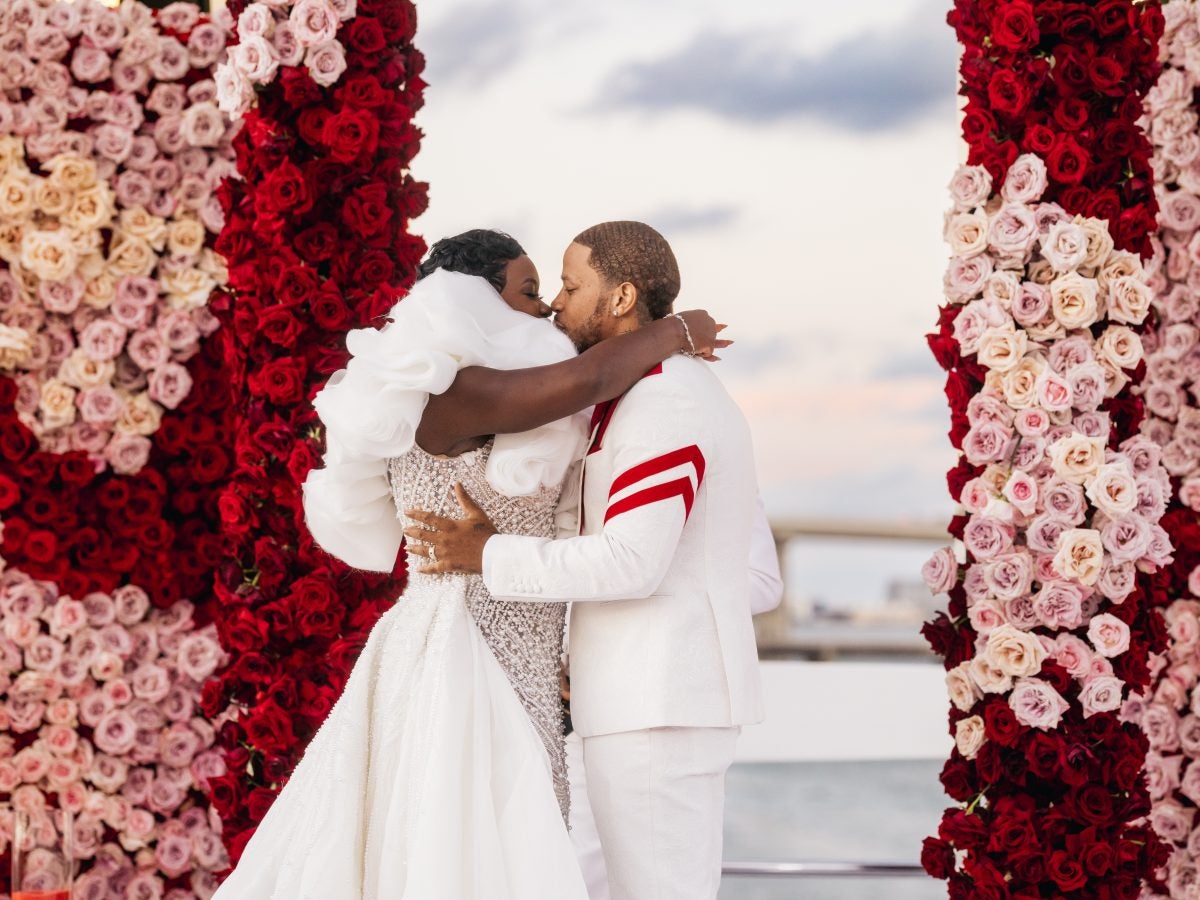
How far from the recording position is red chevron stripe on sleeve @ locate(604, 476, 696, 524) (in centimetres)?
244

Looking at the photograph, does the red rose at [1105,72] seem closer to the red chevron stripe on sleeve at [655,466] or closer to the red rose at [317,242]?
the red chevron stripe on sleeve at [655,466]

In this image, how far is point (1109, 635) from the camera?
132 inches

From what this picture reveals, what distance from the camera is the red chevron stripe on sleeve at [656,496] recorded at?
244cm

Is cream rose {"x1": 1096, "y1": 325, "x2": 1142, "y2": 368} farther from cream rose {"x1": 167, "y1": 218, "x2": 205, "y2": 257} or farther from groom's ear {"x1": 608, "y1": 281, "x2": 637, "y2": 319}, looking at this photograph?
cream rose {"x1": 167, "y1": 218, "x2": 205, "y2": 257}

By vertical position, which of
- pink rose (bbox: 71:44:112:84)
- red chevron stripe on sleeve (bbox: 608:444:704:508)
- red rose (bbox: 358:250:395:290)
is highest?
pink rose (bbox: 71:44:112:84)

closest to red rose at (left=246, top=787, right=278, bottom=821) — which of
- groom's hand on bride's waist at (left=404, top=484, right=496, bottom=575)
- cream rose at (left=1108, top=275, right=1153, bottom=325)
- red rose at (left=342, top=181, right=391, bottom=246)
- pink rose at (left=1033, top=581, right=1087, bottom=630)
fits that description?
groom's hand on bride's waist at (left=404, top=484, right=496, bottom=575)

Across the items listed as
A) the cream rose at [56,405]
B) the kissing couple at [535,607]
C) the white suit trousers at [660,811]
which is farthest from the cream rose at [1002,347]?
the cream rose at [56,405]

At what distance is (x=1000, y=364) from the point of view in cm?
339

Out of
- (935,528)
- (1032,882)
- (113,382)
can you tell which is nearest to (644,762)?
(1032,882)

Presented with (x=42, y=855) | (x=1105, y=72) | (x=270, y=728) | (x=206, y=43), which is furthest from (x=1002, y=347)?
(x=42, y=855)

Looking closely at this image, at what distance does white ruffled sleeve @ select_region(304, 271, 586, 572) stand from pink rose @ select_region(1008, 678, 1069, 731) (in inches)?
54.2

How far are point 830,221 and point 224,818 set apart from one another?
294 inches

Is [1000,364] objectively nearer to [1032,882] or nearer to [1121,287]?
[1121,287]

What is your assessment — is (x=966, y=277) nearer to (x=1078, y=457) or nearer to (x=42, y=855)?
(x=1078, y=457)
